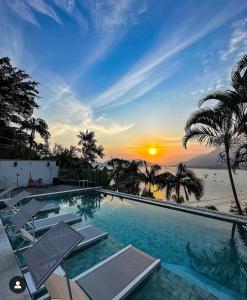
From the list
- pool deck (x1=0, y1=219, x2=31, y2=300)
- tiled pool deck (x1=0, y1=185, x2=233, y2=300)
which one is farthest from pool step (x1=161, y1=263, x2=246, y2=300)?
→ pool deck (x1=0, y1=219, x2=31, y2=300)

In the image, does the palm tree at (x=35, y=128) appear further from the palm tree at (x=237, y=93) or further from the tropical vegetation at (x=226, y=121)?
Result: the palm tree at (x=237, y=93)

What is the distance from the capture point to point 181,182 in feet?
60.4

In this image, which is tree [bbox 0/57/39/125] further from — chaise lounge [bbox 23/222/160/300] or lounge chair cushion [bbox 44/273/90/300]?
lounge chair cushion [bbox 44/273/90/300]

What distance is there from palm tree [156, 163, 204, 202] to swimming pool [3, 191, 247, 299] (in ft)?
27.8

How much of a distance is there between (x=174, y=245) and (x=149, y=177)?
51.7ft

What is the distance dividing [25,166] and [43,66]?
7.61m

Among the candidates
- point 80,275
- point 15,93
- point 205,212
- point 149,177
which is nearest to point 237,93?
point 205,212

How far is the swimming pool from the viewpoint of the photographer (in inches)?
150

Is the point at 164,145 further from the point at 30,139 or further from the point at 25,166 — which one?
the point at 30,139

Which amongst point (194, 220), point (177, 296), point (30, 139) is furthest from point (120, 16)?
point (30, 139)

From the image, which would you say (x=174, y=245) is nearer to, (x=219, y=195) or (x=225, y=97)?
(x=225, y=97)

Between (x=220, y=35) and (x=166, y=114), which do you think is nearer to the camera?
(x=220, y=35)

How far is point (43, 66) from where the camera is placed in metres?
11.8

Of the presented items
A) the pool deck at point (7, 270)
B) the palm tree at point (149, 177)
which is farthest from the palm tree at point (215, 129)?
the palm tree at point (149, 177)
